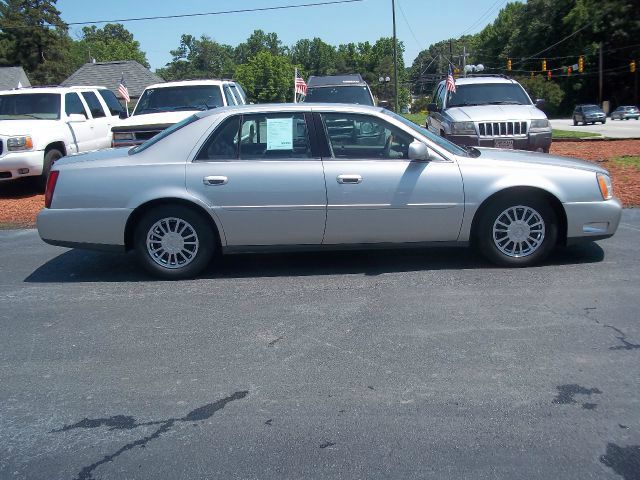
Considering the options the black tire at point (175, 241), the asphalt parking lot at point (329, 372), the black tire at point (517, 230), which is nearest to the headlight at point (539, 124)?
the asphalt parking lot at point (329, 372)

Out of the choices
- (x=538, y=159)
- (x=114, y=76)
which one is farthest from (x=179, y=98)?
(x=114, y=76)

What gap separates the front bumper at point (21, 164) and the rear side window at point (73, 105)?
1631 mm

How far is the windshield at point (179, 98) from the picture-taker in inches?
Result: 520

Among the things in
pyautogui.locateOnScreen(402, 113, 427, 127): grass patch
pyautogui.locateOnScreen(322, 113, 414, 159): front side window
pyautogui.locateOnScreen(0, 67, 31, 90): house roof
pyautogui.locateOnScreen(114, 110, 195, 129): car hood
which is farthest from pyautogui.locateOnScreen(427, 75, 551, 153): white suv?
pyautogui.locateOnScreen(0, 67, 31, 90): house roof

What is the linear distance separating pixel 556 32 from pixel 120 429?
86660 millimetres

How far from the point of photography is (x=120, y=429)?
12.3ft

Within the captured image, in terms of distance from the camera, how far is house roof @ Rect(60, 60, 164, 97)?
154ft

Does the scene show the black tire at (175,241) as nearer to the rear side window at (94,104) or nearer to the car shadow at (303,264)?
the car shadow at (303,264)

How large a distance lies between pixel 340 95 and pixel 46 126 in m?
7.61

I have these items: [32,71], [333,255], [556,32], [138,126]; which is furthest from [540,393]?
[556,32]

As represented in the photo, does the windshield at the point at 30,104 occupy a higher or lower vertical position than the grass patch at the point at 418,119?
lower

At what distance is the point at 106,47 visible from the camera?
100 metres

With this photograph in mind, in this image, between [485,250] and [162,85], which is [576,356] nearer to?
[485,250]

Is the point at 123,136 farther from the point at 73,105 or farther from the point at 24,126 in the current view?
the point at 73,105
